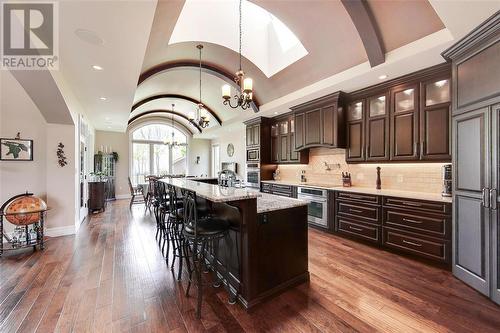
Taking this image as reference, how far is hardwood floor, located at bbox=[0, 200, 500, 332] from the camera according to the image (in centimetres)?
178

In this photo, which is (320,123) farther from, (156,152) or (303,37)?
(156,152)

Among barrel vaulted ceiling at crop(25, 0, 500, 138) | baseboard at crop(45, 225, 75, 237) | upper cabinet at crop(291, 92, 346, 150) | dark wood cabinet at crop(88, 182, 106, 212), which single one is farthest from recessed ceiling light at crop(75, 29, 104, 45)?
dark wood cabinet at crop(88, 182, 106, 212)

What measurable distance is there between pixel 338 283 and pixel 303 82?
12.0 ft

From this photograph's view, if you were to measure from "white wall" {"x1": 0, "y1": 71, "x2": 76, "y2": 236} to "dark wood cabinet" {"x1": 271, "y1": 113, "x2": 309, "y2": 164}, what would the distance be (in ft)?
15.1

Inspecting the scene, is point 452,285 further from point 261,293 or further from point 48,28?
point 48,28

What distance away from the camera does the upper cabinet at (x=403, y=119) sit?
2.97 metres

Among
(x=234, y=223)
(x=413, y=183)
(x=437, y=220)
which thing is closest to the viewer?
(x=234, y=223)

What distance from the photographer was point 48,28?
86.4 inches

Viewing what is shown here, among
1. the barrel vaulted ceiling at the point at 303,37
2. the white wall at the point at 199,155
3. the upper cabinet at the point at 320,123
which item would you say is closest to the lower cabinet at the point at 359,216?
the upper cabinet at the point at 320,123

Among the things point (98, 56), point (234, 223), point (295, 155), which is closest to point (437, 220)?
point (234, 223)

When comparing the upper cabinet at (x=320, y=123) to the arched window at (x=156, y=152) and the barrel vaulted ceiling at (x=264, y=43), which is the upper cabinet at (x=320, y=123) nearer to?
the barrel vaulted ceiling at (x=264, y=43)

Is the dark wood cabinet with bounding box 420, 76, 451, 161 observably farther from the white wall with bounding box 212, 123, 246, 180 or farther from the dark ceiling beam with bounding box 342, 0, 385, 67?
the white wall with bounding box 212, 123, 246, 180

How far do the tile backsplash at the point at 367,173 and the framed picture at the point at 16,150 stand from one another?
18.1ft

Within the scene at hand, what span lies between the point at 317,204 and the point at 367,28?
3.00m
